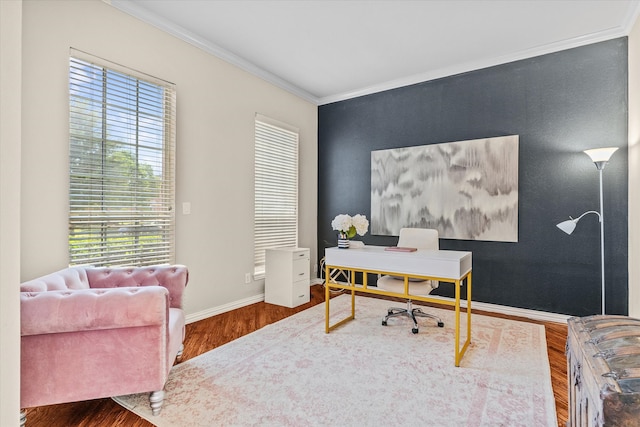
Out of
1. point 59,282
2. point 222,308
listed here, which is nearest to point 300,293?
point 222,308

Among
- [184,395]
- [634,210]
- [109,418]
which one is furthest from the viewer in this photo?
[634,210]

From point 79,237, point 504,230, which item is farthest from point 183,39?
point 504,230

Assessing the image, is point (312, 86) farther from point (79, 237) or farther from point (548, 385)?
point (548, 385)

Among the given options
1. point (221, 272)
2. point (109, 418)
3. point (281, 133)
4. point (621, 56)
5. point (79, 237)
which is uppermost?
point (621, 56)

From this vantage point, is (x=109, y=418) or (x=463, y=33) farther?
(x=463, y=33)

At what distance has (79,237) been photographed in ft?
8.45

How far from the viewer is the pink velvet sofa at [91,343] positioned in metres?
1.62

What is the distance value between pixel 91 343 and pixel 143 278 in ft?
2.42

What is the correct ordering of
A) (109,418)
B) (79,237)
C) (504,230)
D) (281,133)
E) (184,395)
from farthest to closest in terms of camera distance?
(281,133)
(504,230)
(79,237)
(184,395)
(109,418)

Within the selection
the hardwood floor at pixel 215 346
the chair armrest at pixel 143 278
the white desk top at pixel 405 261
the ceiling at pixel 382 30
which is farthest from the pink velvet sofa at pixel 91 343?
the ceiling at pixel 382 30

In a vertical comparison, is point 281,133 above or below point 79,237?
above

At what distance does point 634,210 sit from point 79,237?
15.9ft

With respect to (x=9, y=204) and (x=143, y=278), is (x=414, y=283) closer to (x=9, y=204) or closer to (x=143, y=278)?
(x=143, y=278)

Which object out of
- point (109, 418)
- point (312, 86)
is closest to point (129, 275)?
point (109, 418)
